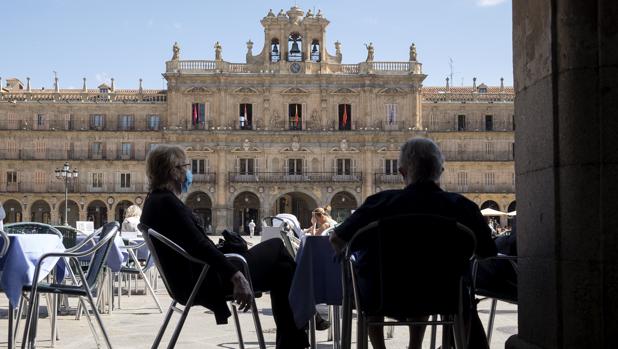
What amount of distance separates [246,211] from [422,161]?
4680 centimetres

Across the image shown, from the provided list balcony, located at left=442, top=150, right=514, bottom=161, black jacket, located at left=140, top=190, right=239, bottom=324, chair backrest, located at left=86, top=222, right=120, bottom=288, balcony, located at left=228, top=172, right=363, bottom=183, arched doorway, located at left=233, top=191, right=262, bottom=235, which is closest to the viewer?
black jacket, located at left=140, top=190, right=239, bottom=324

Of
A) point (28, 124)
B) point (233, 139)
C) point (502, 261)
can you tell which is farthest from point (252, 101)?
point (502, 261)

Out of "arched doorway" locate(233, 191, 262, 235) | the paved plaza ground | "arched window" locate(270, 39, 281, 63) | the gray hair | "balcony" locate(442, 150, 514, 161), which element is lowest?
"arched doorway" locate(233, 191, 262, 235)

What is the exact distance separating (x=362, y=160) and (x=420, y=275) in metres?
45.2

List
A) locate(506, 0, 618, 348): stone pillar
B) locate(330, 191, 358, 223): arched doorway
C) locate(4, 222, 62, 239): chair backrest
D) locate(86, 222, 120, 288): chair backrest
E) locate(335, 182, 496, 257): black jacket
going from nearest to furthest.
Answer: locate(506, 0, 618, 348): stone pillar, locate(335, 182, 496, 257): black jacket, locate(86, 222, 120, 288): chair backrest, locate(4, 222, 62, 239): chair backrest, locate(330, 191, 358, 223): arched doorway

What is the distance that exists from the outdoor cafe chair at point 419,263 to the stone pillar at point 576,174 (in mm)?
384

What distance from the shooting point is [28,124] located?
50.3 meters

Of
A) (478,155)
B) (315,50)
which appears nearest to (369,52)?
(315,50)

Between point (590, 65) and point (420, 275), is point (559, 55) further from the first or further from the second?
point (420, 275)

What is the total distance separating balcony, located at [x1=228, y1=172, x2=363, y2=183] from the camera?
1898 inches

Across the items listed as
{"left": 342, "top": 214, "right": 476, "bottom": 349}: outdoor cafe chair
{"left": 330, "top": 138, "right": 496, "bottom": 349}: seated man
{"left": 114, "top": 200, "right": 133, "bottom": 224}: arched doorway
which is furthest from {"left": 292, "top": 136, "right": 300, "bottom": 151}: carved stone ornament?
{"left": 342, "top": 214, "right": 476, "bottom": 349}: outdoor cafe chair

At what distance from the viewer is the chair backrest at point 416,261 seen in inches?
144

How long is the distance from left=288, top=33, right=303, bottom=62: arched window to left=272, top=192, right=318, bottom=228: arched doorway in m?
8.40

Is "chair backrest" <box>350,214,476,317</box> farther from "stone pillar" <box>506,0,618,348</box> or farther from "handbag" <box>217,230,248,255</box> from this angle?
"handbag" <box>217,230,248,255</box>
